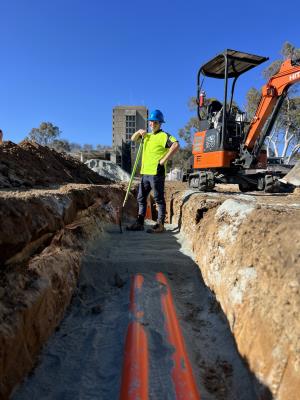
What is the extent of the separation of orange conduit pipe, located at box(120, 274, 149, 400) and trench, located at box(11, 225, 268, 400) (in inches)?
1.9

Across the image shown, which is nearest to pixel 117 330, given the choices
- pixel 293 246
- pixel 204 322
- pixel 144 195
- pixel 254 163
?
pixel 204 322

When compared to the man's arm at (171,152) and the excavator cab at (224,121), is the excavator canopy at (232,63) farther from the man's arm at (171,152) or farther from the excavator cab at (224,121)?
the man's arm at (171,152)

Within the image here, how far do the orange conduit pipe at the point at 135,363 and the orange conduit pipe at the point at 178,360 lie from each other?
165 millimetres

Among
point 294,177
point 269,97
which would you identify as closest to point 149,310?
point 269,97

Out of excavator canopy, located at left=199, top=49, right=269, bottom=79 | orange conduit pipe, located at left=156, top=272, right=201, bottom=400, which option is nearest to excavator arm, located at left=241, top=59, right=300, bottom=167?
excavator canopy, located at left=199, top=49, right=269, bottom=79

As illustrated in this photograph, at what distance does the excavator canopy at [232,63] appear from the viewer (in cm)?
881

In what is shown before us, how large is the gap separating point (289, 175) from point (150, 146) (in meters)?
7.26

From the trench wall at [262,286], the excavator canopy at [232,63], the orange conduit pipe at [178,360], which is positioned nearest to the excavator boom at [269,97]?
the excavator canopy at [232,63]

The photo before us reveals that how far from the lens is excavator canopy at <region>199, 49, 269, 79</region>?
8812 mm

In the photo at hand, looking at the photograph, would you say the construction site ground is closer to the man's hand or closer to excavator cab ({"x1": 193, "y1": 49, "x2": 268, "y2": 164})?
the man's hand

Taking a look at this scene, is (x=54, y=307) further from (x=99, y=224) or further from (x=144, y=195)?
(x=144, y=195)

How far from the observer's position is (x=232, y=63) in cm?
925

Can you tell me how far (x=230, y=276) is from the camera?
8.70ft

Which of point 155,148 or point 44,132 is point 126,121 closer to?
point 44,132
